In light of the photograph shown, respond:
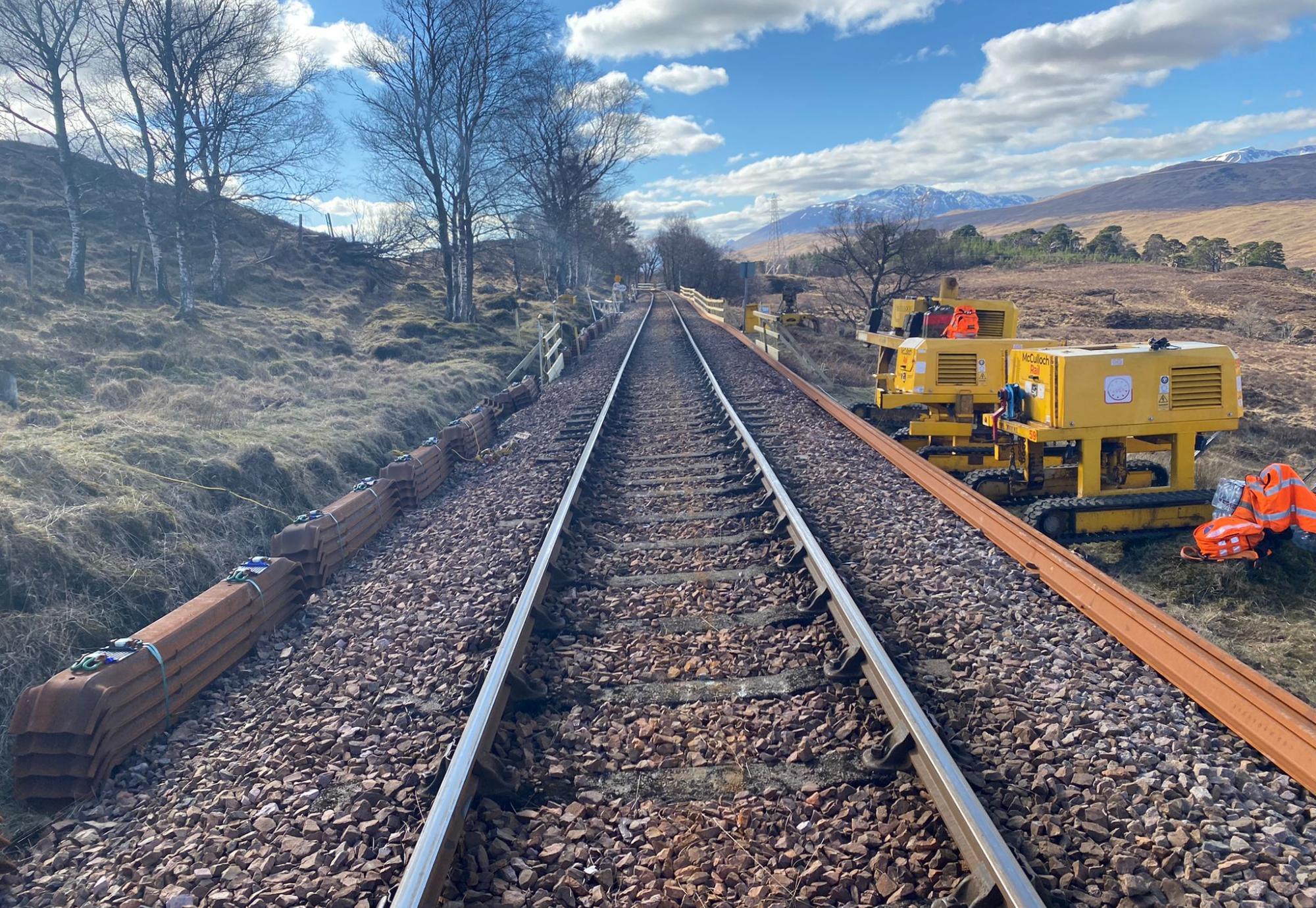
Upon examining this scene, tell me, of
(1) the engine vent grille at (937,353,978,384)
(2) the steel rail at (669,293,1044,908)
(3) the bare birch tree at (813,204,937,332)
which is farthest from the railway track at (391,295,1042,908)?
(3) the bare birch tree at (813,204,937,332)

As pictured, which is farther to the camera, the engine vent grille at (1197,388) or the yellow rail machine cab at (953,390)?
the yellow rail machine cab at (953,390)

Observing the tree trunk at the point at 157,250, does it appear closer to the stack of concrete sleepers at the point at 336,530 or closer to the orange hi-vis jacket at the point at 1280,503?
the stack of concrete sleepers at the point at 336,530

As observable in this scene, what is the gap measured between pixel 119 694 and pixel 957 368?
903 centimetres

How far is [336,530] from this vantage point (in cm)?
630

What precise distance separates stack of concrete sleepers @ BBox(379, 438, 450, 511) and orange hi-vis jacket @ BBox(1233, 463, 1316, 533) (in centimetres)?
703

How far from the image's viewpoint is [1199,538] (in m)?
5.94

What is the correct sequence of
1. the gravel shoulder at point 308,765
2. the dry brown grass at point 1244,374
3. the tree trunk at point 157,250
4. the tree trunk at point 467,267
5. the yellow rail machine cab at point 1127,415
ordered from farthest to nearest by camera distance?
the tree trunk at point 467,267 → the tree trunk at point 157,250 → the yellow rail machine cab at point 1127,415 → the dry brown grass at point 1244,374 → the gravel shoulder at point 308,765

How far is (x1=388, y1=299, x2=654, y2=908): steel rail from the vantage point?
274 centimetres

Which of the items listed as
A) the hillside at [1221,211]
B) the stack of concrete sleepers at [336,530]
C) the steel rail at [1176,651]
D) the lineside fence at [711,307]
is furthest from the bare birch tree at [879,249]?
the stack of concrete sleepers at [336,530]

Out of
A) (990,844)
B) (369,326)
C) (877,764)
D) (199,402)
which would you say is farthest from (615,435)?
(369,326)

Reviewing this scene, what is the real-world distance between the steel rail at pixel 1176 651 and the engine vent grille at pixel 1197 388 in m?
2.07

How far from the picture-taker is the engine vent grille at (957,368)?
987cm

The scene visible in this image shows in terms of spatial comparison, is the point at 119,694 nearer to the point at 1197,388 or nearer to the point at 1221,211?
the point at 1197,388

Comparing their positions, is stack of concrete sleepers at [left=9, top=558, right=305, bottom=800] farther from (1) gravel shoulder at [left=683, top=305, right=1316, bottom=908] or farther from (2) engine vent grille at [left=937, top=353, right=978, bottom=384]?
(2) engine vent grille at [left=937, top=353, right=978, bottom=384]
